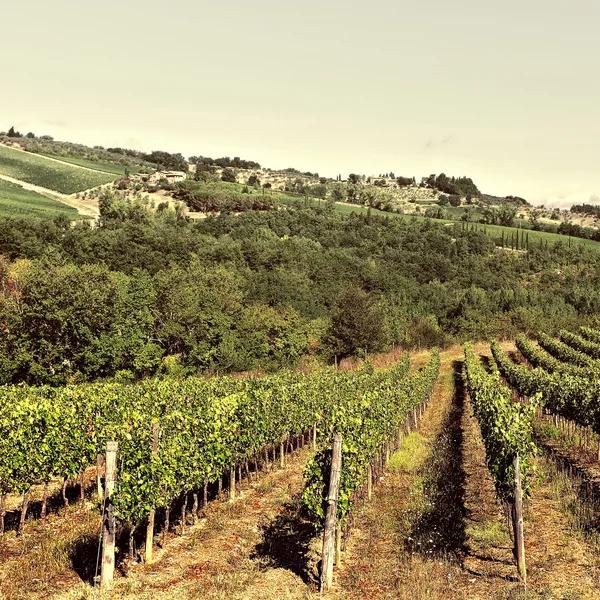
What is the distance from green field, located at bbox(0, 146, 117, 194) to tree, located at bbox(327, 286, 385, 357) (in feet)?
286

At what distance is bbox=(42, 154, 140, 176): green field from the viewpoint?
144m

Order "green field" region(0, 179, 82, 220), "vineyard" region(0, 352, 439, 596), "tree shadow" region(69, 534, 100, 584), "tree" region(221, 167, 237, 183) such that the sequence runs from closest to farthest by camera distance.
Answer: "tree shadow" region(69, 534, 100, 584) < "vineyard" region(0, 352, 439, 596) < "green field" region(0, 179, 82, 220) < "tree" region(221, 167, 237, 183)

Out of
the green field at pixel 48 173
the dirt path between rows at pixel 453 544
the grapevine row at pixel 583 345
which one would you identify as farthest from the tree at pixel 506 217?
the dirt path between rows at pixel 453 544

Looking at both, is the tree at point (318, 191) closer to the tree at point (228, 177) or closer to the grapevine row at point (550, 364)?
the tree at point (228, 177)

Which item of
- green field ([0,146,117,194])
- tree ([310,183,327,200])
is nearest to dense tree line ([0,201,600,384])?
green field ([0,146,117,194])

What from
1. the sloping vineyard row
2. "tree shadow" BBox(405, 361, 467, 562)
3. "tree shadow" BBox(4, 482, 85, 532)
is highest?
the sloping vineyard row

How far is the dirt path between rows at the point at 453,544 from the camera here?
35.6 ft

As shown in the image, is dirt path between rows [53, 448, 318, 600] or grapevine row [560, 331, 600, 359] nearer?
dirt path between rows [53, 448, 318, 600]

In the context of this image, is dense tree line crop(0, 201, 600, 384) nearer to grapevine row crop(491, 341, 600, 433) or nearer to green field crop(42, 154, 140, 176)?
grapevine row crop(491, 341, 600, 433)

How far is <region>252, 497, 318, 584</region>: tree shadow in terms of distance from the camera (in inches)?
480

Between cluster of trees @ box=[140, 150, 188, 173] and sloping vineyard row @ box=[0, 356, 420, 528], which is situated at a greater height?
cluster of trees @ box=[140, 150, 188, 173]

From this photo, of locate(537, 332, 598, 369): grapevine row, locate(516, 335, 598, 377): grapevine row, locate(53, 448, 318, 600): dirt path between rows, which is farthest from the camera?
locate(537, 332, 598, 369): grapevine row

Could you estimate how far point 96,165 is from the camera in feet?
489

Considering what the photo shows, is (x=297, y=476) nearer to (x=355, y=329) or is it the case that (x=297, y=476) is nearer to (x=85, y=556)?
(x=85, y=556)
